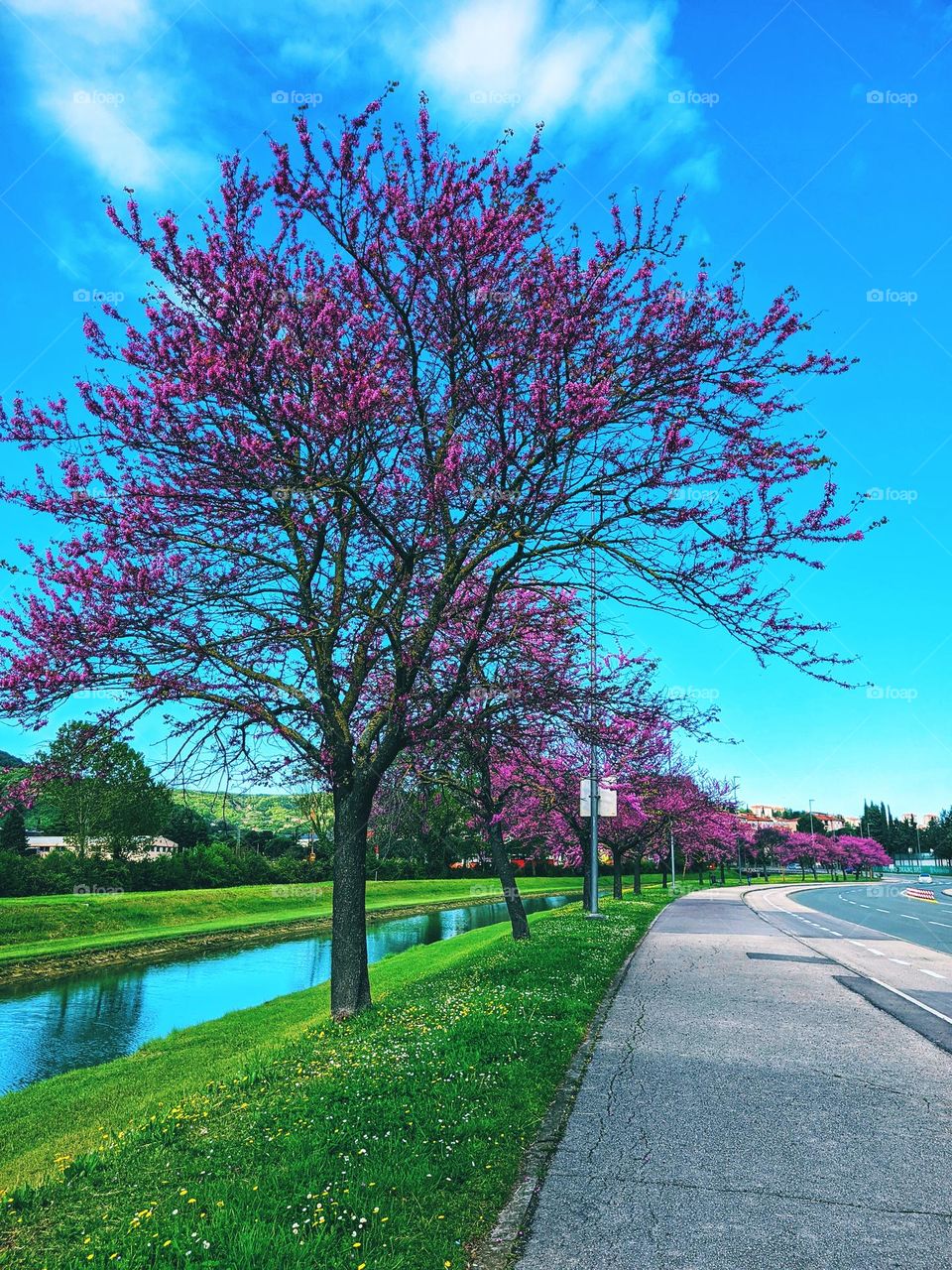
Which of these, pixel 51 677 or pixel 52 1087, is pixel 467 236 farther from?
pixel 52 1087

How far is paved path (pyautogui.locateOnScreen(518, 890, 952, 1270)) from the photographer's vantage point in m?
4.10

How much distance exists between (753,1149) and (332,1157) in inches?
110

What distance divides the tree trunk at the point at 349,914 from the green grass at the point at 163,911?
2070 centimetres

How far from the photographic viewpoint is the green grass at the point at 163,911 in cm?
3136

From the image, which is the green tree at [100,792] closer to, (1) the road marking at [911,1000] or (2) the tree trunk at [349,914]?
(2) the tree trunk at [349,914]

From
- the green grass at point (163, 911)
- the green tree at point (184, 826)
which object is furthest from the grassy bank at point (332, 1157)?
the green tree at point (184, 826)

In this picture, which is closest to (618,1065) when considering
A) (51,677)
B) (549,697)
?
(549,697)

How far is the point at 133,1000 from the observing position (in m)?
21.0

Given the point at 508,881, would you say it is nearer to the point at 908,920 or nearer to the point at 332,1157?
the point at 332,1157

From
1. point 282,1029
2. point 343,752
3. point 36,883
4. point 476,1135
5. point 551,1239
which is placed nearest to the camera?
point 551,1239

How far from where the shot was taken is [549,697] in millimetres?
10055

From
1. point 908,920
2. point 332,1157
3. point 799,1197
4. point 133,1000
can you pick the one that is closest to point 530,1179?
point 332,1157

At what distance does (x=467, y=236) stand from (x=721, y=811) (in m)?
39.3

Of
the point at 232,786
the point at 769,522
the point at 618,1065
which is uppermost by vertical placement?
the point at 769,522
